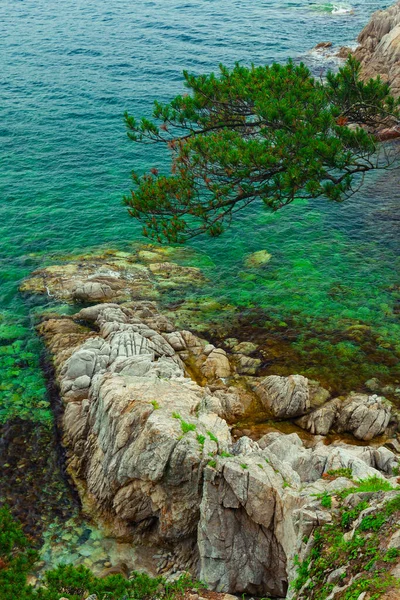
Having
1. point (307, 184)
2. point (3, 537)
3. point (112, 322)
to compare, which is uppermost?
point (307, 184)

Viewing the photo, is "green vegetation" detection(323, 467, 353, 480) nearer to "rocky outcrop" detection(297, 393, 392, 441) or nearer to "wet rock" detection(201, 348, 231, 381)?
"rocky outcrop" detection(297, 393, 392, 441)

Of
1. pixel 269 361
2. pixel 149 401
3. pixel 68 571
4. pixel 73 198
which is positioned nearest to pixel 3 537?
pixel 68 571

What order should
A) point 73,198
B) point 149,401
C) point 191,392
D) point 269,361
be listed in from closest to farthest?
1. point 149,401
2. point 191,392
3. point 269,361
4. point 73,198

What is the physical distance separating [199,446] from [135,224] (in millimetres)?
27323

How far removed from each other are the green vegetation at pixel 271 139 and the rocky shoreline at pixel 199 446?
24.0 feet

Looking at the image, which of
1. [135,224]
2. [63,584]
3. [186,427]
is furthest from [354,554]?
[135,224]

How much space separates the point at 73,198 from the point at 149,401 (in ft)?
97.7

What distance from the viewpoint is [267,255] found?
128ft

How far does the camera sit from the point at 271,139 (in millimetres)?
24594

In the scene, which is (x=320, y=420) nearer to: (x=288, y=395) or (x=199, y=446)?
(x=288, y=395)

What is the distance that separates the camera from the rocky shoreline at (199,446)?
17906 millimetres

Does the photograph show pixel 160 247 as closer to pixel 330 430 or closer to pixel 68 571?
pixel 330 430

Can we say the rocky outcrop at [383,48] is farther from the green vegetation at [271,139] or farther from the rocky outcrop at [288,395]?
the rocky outcrop at [288,395]

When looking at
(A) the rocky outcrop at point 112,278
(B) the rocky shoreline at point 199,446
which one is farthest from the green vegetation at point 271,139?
(A) the rocky outcrop at point 112,278
